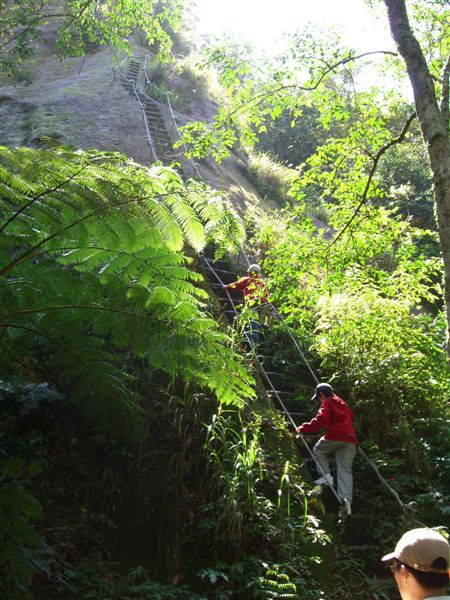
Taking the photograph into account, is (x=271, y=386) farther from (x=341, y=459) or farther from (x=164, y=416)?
(x=164, y=416)

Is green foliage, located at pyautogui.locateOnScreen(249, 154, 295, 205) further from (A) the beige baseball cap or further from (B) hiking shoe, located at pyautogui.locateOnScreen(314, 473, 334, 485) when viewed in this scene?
(A) the beige baseball cap

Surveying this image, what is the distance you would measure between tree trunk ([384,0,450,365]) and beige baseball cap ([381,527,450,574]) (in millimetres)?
1828

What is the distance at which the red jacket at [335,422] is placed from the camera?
18.6 feet

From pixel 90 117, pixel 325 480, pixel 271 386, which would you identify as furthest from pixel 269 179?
pixel 325 480

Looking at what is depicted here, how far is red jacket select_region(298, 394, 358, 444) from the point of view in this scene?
5664 millimetres

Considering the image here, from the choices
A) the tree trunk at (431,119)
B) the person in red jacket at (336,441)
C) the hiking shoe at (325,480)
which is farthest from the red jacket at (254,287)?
the tree trunk at (431,119)

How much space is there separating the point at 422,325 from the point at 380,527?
333 cm

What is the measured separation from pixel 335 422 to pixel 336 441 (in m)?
0.20

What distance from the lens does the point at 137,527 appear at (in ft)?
14.6

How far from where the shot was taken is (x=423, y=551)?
6.70ft

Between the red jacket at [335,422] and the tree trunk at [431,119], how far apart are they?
86.5 inches

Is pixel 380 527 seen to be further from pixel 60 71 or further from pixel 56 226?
pixel 60 71

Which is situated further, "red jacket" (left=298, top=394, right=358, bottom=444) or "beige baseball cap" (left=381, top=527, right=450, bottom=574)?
"red jacket" (left=298, top=394, right=358, bottom=444)

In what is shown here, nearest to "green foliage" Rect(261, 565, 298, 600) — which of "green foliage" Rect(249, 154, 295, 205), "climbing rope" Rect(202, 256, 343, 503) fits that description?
"climbing rope" Rect(202, 256, 343, 503)
